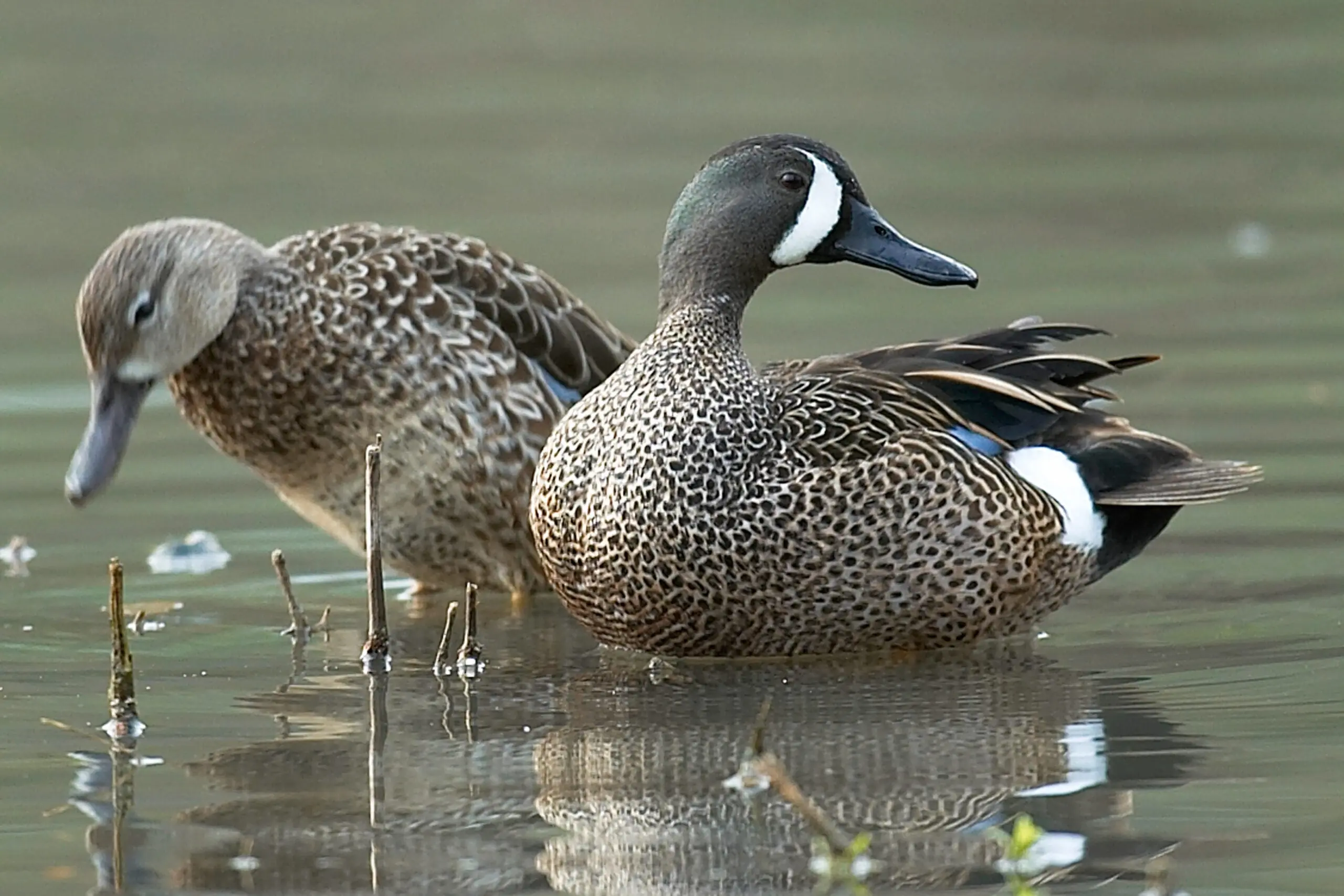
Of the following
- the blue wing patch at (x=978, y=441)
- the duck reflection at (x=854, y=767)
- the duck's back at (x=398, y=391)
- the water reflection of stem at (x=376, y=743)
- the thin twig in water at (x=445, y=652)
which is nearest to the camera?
the duck reflection at (x=854, y=767)

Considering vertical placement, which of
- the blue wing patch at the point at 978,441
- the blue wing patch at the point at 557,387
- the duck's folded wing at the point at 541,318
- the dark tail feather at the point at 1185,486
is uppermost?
the duck's folded wing at the point at 541,318

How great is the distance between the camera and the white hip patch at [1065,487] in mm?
6957

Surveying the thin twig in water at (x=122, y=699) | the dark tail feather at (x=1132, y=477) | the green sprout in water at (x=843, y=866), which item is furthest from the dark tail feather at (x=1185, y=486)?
the thin twig in water at (x=122, y=699)

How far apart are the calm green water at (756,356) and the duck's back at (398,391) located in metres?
0.30

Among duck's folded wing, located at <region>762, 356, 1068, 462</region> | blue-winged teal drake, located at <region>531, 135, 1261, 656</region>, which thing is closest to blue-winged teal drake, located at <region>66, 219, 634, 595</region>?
blue-winged teal drake, located at <region>531, 135, 1261, 656</region>

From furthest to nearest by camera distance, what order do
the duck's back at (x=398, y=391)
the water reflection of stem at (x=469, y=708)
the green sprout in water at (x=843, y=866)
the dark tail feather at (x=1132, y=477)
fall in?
the duck's back at (x=398, y=391) → the dark tail feather at (x=1132, y=477) → the water reflection of stem at (x=469, y=708) → the green sprout in water at (x=843, y=866)

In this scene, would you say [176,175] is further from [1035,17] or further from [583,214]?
[1035,17]

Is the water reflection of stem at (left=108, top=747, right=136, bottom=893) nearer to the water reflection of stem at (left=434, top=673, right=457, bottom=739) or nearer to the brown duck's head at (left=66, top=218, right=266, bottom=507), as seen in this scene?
the water reflection of stem at (left=434, top=673, right=457, bottom=739)

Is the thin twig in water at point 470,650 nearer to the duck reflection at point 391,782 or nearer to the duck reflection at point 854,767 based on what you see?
the duck reflection at point 391,782

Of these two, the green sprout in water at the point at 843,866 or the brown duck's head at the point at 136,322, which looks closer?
the green sprout in water at the point at 843,866

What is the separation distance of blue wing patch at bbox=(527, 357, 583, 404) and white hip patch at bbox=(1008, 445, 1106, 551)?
1451mm

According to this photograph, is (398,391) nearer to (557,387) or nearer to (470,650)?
(557,387)

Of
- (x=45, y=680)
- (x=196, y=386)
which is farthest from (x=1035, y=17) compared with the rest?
(x=45, y=680)

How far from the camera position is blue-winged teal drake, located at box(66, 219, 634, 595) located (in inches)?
288
